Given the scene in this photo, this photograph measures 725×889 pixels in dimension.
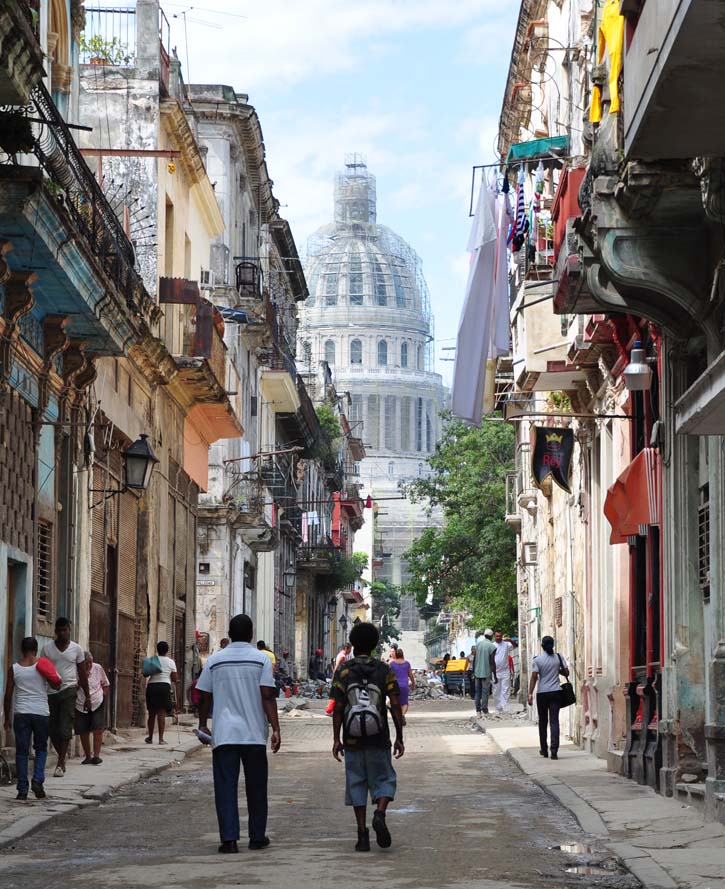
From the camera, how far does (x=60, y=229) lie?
15039mm

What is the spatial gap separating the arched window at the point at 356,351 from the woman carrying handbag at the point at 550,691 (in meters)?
146

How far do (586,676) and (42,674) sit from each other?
9.81 m

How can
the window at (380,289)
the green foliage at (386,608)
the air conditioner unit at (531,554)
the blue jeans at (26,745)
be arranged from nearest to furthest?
1. the blue jeans at (26,745)
2. the air conditioner unit at (531,554)
3. the green foliage at (386,608)
4. the window at (380,289)

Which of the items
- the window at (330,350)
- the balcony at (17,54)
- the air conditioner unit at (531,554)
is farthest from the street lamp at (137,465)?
the window at (330,350)

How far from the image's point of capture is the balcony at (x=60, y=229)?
13539 mm

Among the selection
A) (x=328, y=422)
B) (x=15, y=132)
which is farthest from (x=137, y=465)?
(x=328, y=422)

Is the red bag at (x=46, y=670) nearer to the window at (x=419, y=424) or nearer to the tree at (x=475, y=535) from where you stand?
the tree at (x=475, y=535)

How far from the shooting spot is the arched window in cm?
16600

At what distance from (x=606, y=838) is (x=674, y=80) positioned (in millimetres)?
5117

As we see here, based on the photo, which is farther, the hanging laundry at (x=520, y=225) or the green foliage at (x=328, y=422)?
the green foliage at (x=328, y=422)

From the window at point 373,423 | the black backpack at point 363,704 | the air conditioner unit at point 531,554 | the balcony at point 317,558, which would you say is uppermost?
the window at point 373,423

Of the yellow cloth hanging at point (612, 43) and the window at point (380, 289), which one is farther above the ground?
the window at point (380, 289)

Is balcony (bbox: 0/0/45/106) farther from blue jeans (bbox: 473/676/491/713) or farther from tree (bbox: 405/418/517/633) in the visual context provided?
tree (bbox: 405/418/517/633)

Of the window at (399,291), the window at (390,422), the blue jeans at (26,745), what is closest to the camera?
the blue jeans at (26,745)
